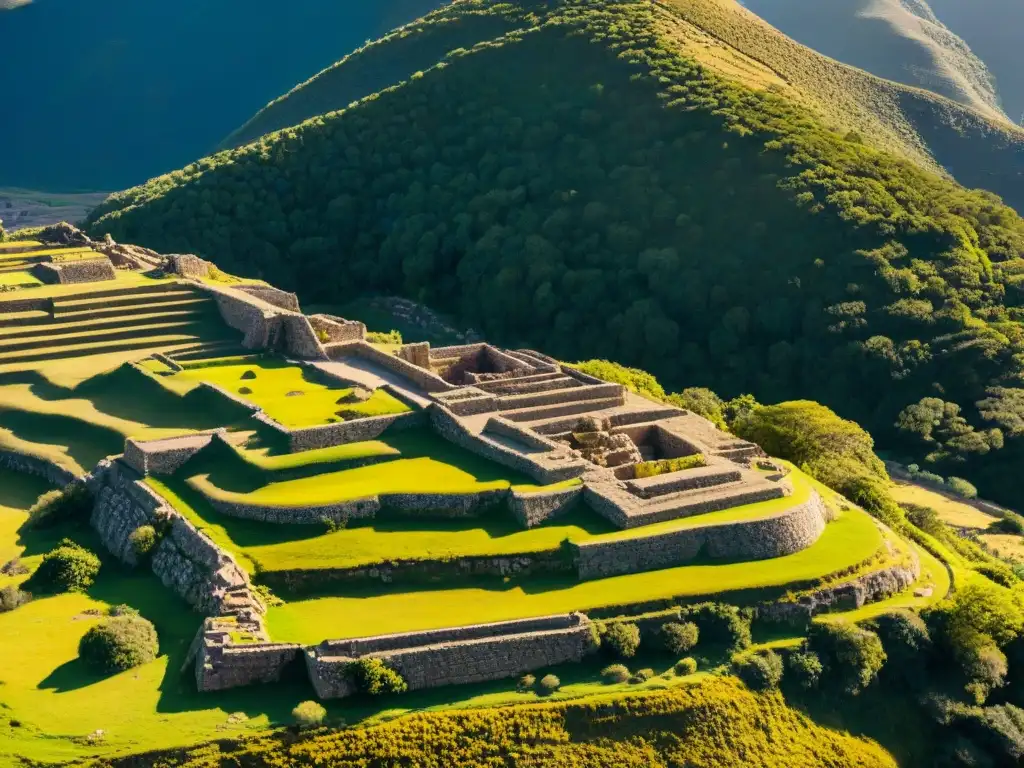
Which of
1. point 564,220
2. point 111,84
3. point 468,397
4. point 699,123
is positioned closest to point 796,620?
point 468,397

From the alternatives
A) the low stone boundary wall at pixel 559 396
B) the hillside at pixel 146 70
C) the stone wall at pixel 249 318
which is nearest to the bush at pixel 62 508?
the stone wall at pixel 249 318

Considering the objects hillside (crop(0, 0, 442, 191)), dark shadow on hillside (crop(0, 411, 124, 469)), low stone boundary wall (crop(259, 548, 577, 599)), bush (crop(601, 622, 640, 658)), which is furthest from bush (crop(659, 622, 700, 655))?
hillside (crop(0, 0, 442, 191))

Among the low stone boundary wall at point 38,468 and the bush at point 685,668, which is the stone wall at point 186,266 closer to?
the low stone boundary wall at point 38,468

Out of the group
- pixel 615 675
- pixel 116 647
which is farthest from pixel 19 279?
pixel 615 675

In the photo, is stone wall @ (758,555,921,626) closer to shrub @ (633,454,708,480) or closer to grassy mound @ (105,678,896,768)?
grassy mound @ (105,678,896,768)

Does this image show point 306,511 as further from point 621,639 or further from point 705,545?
point 705,545

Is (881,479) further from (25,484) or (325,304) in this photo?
(325,304)
